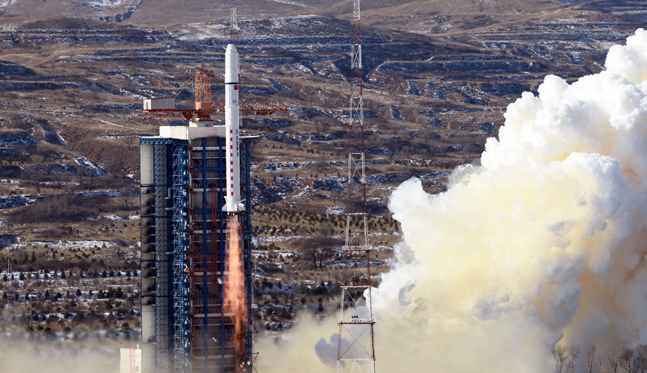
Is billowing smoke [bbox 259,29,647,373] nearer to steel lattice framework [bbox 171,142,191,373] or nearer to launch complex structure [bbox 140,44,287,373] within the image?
launch complex structure [bbox 140,44,287,373]

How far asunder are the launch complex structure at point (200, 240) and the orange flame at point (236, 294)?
3.2 inches

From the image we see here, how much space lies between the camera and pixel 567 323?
83000 mm

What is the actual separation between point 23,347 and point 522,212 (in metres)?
52.6

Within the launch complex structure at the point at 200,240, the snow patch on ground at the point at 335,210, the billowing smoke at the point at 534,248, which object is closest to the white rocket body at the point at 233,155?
the launch complex structure at the point at 200,240

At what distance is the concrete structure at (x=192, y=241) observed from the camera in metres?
78.6

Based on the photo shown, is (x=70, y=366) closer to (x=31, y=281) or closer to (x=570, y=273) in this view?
(x=31, y=281)

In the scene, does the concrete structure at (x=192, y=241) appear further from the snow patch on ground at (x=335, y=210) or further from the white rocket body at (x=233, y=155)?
the snow patch on ground at (x=335, y=210)

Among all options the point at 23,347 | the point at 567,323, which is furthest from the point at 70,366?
the point at 567,323

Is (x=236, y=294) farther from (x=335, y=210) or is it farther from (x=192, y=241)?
(x=335, y=210)

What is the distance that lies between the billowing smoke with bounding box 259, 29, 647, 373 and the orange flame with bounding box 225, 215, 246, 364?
31.5 ft

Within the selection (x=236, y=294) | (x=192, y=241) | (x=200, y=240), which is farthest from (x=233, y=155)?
(x=236, y=294)

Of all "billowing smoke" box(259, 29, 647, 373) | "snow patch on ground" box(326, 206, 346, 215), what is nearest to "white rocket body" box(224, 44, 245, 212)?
"billowing smoke" box(259, 29, 647, 373)

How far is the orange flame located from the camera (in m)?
79.1

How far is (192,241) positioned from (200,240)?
71 centimetres
